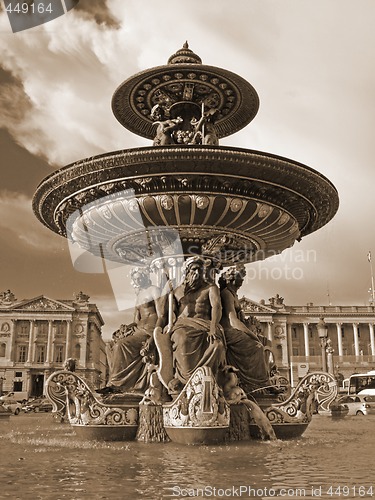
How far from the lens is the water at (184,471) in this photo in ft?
8.70

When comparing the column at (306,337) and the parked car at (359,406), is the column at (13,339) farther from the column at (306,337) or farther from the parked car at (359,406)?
the parked car at (359,406)

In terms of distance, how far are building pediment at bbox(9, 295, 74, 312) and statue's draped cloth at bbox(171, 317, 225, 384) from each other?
223 feet

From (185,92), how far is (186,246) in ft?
7.59

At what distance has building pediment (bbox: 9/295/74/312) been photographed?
72.1 m

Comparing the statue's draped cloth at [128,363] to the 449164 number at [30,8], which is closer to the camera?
the 449164 number at [30,8]

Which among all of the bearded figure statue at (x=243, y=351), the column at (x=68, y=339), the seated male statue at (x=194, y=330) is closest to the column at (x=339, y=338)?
the column at (x=68, y=339)

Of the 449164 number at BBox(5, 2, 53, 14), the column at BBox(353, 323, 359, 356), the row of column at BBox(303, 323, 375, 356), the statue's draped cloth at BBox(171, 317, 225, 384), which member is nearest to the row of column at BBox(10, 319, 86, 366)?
the row of column at BBox(303, 323, 375, 356)

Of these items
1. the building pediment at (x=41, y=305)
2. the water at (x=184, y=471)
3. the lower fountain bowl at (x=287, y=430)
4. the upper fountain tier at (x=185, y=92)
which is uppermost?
the building pediment at (x=41, y=305)

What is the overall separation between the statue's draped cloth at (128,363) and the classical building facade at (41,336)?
65199 mm

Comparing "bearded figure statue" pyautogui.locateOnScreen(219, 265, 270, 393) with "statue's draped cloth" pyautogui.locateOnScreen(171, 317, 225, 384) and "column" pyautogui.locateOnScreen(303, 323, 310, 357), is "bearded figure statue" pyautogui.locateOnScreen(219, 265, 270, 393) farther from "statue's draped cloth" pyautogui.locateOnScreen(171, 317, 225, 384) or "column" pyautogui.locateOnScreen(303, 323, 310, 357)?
"column" pyautogui.locateOnScreen(303, 323, 310, 357)

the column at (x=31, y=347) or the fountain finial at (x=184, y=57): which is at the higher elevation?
the column at (x=31, y=347)

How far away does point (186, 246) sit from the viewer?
6863 millimetres

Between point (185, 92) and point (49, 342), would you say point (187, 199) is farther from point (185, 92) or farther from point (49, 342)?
point (49, 342)

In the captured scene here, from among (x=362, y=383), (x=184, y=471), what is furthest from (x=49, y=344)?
(x=184, y=471)
